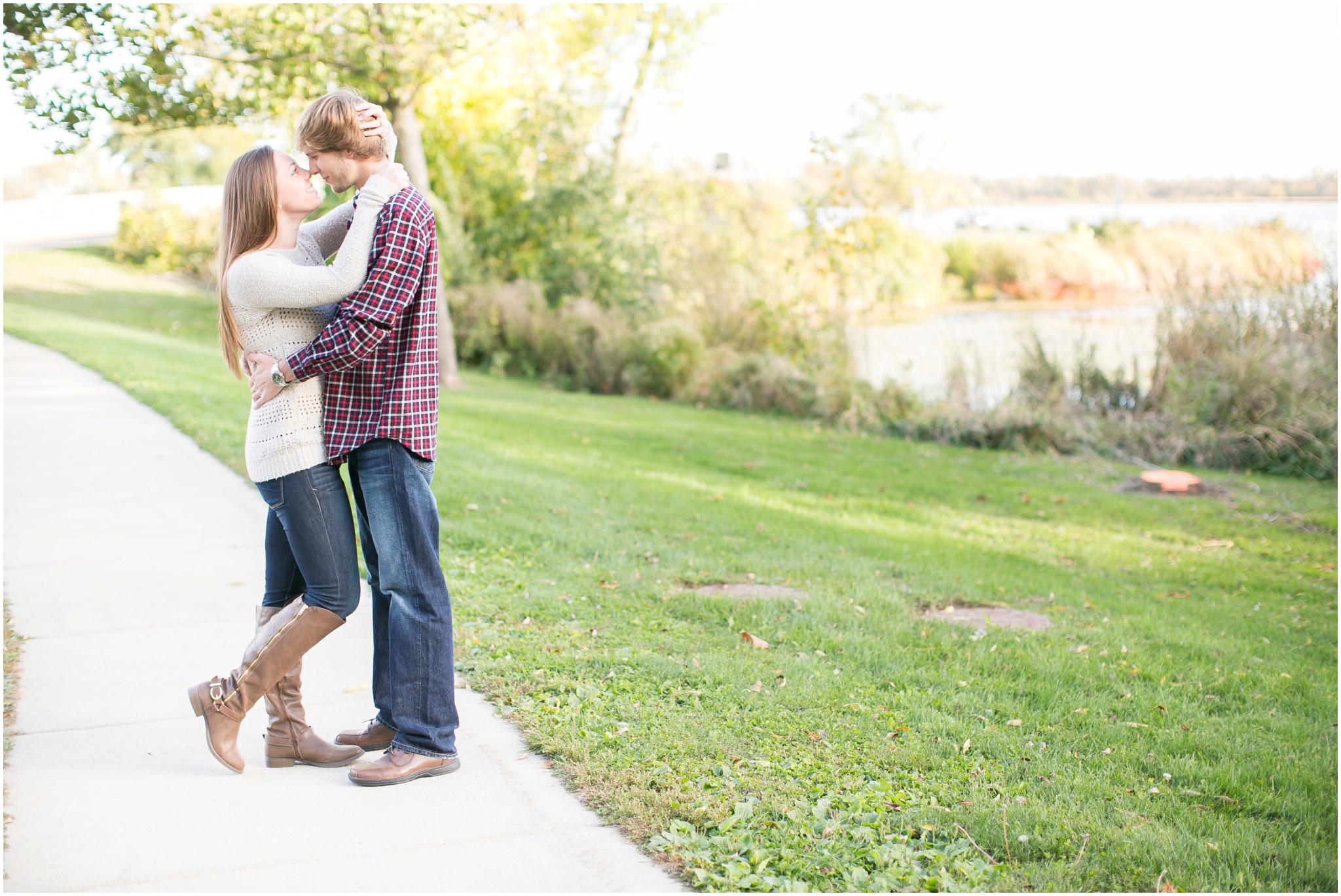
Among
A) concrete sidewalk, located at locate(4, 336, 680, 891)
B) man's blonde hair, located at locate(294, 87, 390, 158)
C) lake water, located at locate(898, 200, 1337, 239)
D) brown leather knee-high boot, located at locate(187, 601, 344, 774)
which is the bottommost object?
concrete sidewalk, located at locate(4, 336, 680, 891)

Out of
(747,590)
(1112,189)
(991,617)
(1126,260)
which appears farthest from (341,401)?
(1112,189)

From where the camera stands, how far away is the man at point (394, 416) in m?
3.11

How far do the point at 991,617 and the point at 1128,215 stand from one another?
50.7 ft

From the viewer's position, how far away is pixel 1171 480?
1020cm

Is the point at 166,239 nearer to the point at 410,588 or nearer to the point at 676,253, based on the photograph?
the point at 676,253

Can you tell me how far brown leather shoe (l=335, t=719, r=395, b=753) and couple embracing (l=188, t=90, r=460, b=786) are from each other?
19cm

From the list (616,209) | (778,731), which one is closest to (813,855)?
(778,731)

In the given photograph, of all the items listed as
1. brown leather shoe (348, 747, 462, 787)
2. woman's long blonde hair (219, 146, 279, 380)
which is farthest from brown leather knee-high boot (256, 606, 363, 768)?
woman's long blonde hair (219, 146, 279, 380)

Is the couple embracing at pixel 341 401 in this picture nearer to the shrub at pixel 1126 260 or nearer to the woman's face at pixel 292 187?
the woman's face at pixel 292 187

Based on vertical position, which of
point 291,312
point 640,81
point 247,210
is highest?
point 640,81

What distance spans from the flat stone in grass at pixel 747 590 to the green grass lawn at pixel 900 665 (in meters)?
0.08

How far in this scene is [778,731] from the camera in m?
3.79

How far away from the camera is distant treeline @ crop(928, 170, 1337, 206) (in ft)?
51.0

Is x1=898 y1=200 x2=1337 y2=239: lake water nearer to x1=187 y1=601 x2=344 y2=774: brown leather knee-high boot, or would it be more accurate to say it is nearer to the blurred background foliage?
the blurred background foliage
